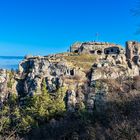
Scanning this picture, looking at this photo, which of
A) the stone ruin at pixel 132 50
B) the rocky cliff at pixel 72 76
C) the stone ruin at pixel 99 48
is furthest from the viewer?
the stone ruin at pixel 99 48

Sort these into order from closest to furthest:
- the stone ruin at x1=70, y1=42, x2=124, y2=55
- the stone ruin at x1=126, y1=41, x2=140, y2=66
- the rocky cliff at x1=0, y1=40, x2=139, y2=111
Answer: the rocky cliff at x1=0, y1=40, x2=139, y2=111 < the stone ruin at x1=126, y1=41, x2=140, y2=66 < the stone ruin at x1=70, y1=42, x2=124, y2=55

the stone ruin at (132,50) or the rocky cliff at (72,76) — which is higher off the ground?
the stone ruin at (132,50)

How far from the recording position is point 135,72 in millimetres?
76875

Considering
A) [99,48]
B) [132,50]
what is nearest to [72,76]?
[132,50]

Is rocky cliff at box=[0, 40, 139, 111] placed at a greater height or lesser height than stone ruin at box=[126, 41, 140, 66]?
lesser

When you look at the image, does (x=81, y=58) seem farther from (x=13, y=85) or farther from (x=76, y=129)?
(x=76, y=129)

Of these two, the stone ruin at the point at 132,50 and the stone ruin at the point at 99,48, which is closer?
the stone ruin at the point at 132,50

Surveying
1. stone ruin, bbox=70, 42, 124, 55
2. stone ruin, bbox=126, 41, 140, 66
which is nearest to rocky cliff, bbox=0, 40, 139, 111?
stone ruin, bbox=126, 41, 140, 66

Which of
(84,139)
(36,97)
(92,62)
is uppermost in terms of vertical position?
(92,62)

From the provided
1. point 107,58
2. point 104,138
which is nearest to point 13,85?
point 107,58

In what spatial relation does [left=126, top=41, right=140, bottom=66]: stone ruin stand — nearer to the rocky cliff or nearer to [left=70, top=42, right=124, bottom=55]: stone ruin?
[left=70, top=42, right=124, bottom=55]: stone ruin

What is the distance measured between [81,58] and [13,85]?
13.8 m

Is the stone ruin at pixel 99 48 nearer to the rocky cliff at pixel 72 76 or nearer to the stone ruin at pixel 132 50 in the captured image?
the stone ruin at pixel 132 50

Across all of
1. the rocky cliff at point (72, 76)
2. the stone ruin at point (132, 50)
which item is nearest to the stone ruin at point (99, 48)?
the stone ruin at point (132, 50)
